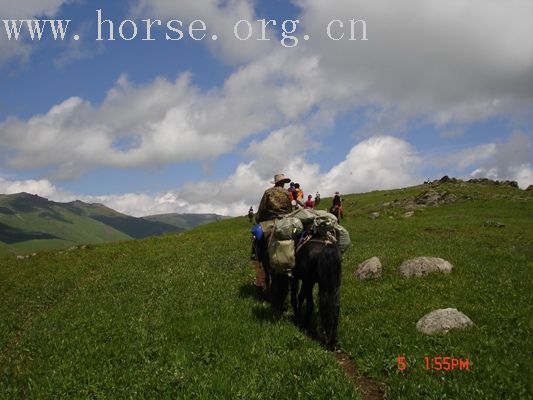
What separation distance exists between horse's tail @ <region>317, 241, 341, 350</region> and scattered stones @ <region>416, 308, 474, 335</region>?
253cm

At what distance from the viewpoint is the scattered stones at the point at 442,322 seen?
12.1 m

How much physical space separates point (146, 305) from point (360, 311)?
769 cm

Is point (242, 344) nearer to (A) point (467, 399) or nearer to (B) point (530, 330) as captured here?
(A) point (467, 399)

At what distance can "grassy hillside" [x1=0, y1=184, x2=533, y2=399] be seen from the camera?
30.5 ft

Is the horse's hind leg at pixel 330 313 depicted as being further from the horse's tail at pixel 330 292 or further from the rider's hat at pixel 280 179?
the rider's hat at pixel 280 179

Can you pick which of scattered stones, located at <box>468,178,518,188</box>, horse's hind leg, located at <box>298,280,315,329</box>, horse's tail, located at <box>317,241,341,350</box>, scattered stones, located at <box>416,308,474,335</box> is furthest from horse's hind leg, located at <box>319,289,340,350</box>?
scattered stones, located at <box>468,178,518,188</box>

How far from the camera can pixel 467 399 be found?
845 cm

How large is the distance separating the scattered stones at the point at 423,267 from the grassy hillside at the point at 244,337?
0.49m

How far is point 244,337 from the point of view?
1209cm

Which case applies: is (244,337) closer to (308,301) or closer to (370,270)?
(308,301)

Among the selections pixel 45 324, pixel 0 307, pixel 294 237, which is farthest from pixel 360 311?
pixel 0 307

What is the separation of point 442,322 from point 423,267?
6.53 meters

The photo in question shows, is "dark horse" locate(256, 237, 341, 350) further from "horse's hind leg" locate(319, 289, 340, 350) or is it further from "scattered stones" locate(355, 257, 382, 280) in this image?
"scattered stones" locate(355, 257, 382, 280)
